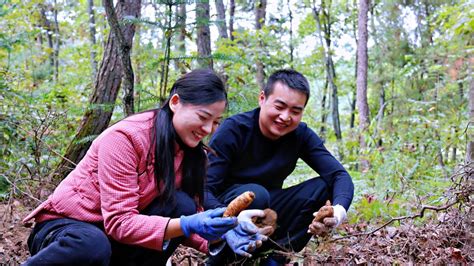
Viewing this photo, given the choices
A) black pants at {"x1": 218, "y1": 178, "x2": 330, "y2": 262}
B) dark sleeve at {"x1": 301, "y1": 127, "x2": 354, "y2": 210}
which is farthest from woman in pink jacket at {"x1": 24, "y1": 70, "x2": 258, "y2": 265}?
dark sleeve at {"x1": 301, "y1": 127, "x2": 354, "y2": 210}

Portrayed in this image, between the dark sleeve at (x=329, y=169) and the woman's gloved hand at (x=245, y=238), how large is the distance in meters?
0.58

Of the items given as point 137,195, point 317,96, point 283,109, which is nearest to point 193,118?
point 137,195

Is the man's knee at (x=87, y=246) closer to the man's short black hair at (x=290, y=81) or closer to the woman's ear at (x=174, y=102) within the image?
the woman's ear at (x=174, y=102)

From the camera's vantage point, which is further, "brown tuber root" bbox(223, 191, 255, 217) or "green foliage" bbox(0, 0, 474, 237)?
"green foliage" bbox(0, 0, 474, 237)

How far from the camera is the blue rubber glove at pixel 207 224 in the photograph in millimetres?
1912

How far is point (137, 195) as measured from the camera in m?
2.02

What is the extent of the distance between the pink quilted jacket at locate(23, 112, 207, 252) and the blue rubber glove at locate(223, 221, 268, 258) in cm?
44

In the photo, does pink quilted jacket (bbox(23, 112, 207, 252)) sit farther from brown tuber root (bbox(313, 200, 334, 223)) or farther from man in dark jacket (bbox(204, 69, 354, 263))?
brown tuber root (bbox(313, 200, 334, 223))

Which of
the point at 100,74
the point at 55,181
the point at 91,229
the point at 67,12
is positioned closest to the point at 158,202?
the point at 91,229

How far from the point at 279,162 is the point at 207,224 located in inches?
41.5

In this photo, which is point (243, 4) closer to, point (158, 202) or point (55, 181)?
point (55, 181)

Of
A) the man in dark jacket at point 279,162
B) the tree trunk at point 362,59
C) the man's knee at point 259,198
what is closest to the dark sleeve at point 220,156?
the man in dark jacket at point 279,162

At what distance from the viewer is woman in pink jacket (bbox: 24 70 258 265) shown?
192cm

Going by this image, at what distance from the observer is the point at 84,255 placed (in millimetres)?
1863
